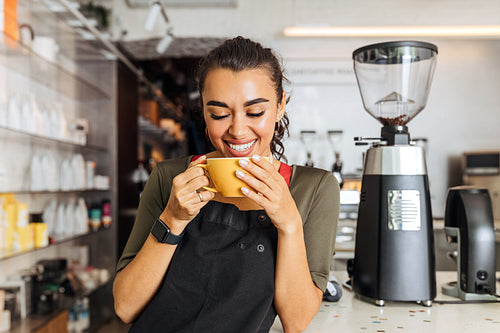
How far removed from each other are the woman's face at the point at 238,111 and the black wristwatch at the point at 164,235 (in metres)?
0.20

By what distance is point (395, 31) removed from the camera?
4.11 meters

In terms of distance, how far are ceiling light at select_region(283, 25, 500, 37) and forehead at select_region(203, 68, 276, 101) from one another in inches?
124

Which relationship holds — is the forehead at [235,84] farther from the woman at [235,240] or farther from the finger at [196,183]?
the finger at [196,183]

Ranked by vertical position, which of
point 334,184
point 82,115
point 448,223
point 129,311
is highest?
point 82,115

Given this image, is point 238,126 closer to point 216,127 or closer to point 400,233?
point 216,127

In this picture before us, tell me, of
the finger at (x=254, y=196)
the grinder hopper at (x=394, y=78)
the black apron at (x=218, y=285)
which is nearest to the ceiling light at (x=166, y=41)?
the grinder hopper at (x=394, y=78)

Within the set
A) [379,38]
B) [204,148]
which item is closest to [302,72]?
[379,38]

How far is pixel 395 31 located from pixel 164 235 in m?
3.78

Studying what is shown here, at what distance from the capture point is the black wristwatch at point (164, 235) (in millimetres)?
886

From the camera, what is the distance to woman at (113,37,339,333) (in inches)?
33.9

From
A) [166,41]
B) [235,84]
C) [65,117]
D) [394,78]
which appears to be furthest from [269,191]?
[166,41]

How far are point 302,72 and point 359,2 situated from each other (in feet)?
2.66

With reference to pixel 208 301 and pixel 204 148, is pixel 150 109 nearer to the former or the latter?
pixel 204 148

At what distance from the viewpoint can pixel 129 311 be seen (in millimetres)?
953
